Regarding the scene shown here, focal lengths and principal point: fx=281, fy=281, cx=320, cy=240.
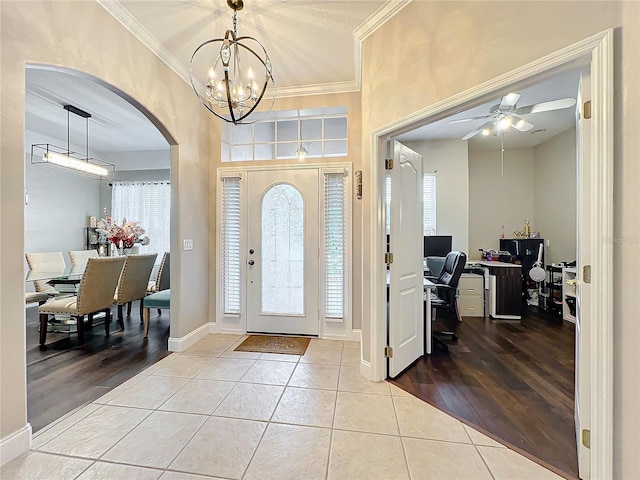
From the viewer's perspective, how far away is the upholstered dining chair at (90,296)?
10.3 feet

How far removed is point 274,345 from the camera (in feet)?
10.6

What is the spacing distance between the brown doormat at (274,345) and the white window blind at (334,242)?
525 mm

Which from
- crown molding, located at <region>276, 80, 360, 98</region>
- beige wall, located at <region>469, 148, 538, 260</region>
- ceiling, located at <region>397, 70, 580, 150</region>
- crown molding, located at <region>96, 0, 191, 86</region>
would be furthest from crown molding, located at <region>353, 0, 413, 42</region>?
beige wall, located at <region>469, 148, 538, 260</region>

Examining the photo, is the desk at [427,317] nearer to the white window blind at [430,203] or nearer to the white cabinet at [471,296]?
the white cabinet at [471,296]

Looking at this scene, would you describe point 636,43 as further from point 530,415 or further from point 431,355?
point 431,355

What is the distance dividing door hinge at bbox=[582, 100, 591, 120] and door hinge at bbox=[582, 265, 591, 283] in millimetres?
730

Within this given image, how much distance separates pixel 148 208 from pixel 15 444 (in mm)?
5178

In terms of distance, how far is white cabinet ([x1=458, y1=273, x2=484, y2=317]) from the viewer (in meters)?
4.46

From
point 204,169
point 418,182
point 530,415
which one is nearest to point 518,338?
point 530,415

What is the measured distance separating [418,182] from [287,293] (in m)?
2.00

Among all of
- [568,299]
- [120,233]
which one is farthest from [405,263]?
[120,233]

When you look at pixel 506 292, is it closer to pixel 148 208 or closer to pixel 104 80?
pixel 104 80

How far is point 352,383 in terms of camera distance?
239 cm

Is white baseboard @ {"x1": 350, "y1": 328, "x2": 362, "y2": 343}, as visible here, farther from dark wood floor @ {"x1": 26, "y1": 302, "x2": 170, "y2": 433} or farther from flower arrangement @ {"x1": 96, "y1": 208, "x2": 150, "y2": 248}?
flower arrangement @ {"x1": 96, "y1": 208, "x2": 150, "y2": 248}
